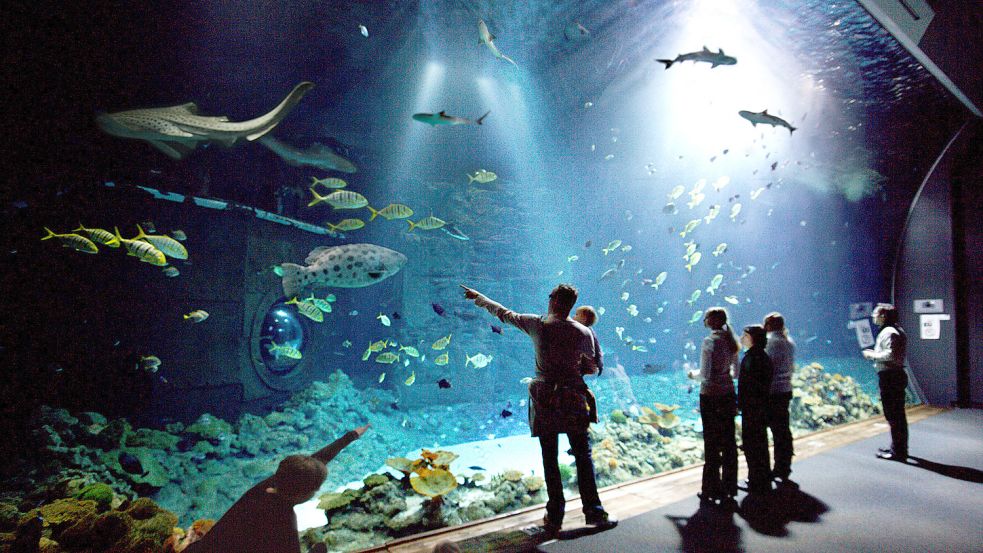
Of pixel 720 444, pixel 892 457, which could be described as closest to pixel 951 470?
pixel 892 457

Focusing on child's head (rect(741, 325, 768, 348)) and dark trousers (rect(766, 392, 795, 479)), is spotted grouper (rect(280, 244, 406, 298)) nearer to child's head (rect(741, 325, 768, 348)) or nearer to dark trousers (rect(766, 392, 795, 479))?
child's head (rect(741, 325, 768, 348))

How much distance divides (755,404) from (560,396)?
2.41m

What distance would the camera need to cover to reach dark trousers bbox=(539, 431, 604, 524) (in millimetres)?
3111

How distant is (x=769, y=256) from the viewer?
4956 centimetres

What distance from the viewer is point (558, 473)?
126 inches

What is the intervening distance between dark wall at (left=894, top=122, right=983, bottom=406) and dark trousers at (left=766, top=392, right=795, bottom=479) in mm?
9121

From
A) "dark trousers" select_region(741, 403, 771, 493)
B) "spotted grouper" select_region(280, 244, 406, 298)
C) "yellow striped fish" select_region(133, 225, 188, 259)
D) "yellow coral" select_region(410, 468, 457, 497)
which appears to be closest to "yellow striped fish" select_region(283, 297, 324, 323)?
"spotted grouper" select_region(280, 244, 406, 298)

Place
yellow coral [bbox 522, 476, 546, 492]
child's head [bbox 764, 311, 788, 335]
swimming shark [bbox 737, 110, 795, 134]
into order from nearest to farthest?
yellow coral [bbox 522, 476, 546, 492], child's head [bbox 764, 311, 788, 335], swimming shark [bbox 737, 110, 795, 134]

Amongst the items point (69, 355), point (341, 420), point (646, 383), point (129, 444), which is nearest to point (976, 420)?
point (646, 383)

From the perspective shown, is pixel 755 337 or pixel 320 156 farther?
pixel 320 156

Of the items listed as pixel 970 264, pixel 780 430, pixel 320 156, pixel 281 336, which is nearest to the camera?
pixel 780 430

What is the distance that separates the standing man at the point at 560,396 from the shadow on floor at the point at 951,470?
5.15 metres

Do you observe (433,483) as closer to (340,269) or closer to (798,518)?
(340,269)

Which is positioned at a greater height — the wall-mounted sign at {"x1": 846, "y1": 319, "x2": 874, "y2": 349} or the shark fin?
the shark fin
